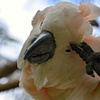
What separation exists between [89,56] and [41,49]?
183mm

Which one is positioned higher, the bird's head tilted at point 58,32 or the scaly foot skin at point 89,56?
the bird's head tilted at point 58,32

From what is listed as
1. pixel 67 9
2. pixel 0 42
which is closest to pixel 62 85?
pixel 67 9

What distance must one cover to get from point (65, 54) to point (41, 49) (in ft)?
0.33

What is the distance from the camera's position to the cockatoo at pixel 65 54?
799 mm

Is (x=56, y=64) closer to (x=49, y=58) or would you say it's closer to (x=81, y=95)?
(x=49, y=58)

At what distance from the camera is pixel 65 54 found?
833 mm

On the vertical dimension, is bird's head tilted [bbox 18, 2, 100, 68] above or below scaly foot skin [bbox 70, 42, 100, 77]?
above

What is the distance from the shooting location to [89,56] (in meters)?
0.79

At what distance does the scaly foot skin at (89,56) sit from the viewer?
2.53ft

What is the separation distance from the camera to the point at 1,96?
2.08 metres

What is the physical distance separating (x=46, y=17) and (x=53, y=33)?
88mm

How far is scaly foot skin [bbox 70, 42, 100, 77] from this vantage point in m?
0.77

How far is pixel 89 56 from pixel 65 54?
0.31 feet

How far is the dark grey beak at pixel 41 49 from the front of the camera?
2.54 ft
